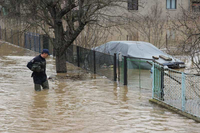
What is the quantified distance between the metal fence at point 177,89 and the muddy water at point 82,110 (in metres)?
0.36

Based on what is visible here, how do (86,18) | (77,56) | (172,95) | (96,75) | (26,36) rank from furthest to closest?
(26,36), (77,56), (96,75), (86,18), (172,95)

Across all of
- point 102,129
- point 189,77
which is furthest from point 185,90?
point 102,129

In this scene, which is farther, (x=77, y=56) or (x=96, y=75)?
(x=77, y=56)

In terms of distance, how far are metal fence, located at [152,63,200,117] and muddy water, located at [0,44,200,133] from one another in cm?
36

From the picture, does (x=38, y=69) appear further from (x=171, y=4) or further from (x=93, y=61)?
(x=171, y=4)

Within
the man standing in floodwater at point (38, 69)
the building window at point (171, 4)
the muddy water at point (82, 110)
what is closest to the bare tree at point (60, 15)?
the muddy water at point (82, 110)

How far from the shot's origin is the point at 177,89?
403 inches

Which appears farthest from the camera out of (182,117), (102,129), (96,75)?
(96,75)

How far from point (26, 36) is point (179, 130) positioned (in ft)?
75.4

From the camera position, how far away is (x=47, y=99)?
1146 centimetres

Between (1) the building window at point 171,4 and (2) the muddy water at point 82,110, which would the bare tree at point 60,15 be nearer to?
(2) the muddy water at point 82,110

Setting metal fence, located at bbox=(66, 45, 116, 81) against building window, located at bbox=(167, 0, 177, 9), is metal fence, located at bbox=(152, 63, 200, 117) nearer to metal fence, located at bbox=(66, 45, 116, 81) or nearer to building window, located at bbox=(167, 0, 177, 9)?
metal fence, located at bbox=(66, 45, 116, 81)

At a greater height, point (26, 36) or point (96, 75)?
point (26, 36)

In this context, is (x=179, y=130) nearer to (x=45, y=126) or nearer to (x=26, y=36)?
(x=45, y=126)
